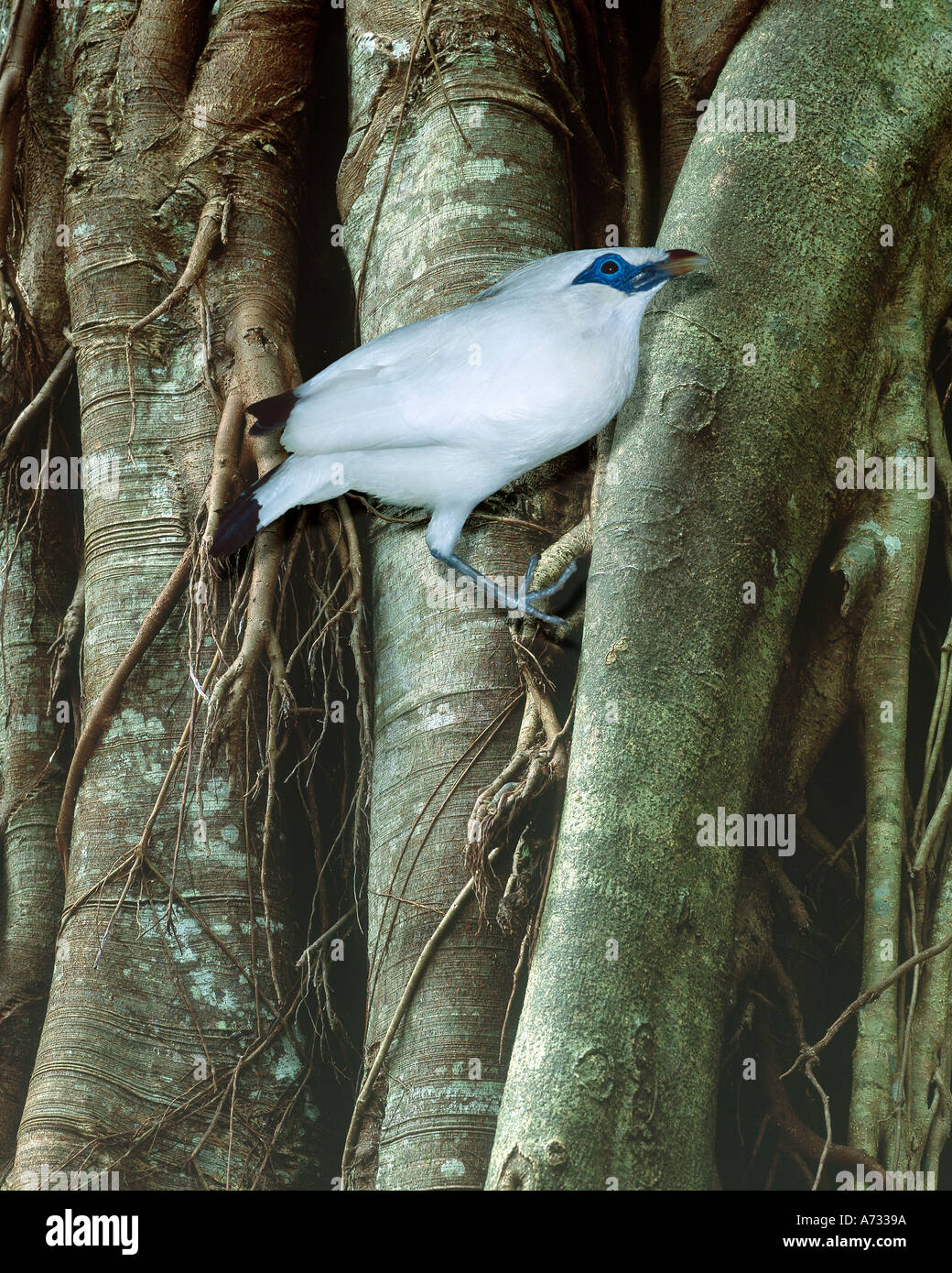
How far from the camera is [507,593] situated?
1301 mm

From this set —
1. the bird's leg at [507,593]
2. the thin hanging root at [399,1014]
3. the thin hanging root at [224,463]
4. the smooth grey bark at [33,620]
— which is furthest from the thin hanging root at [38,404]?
the thin hanging root at [399,1014]

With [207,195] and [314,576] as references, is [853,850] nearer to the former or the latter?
[314,576]

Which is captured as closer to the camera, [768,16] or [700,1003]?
[700,1003]

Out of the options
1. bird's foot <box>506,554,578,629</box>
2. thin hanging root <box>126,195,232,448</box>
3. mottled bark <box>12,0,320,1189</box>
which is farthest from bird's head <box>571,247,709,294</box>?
thin hanging root <box>126,195,232,448</box>

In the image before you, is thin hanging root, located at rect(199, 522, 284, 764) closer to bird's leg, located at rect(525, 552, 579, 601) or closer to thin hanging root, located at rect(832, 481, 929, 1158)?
bird's leg, located at rect(525, 552, 579, 601)

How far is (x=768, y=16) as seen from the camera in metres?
1.46

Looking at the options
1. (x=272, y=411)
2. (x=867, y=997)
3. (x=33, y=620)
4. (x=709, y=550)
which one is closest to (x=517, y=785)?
(x=709, y=550)

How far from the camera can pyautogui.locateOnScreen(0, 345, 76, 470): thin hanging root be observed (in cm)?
165

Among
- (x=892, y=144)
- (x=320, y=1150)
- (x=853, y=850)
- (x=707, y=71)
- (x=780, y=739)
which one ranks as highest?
(x=707, y=71)

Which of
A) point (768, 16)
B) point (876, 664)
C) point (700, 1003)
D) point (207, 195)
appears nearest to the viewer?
point (700, 1003)

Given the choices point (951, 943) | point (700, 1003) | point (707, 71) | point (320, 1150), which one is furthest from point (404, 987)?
point (707, 71)

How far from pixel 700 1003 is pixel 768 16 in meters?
1.22

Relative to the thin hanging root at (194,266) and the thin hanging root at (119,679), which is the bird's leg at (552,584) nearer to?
the thin hanging root at (119,679)

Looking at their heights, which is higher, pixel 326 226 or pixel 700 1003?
pixel 326 226
